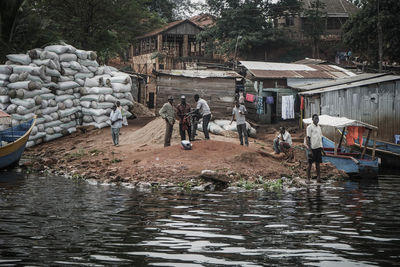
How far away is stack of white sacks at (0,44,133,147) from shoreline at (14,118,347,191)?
208 cm

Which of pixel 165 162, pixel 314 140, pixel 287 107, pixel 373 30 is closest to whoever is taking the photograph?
pixel 314 140

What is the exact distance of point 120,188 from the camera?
38.9 feet

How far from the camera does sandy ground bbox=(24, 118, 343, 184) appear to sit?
510 inches

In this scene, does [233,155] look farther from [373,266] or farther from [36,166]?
[373,266]

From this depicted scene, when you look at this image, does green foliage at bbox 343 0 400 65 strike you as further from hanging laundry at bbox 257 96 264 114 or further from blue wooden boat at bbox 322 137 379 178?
blue wooden boat at bbox 322 137 379 178

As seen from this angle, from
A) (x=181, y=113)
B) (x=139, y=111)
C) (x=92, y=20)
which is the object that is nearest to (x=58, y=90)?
(x=181, y=113)

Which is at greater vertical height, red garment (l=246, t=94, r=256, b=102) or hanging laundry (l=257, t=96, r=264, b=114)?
red garment (l=246, t=94, r=256, b=102)

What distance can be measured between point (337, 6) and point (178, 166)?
3415cm

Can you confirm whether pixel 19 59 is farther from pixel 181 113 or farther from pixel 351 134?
pixel 351 134

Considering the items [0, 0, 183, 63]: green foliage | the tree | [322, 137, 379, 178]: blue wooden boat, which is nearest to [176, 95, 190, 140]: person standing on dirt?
[322, 137, 379, 178]: blue wooden boat

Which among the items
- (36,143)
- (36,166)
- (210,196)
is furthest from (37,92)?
(210,196)

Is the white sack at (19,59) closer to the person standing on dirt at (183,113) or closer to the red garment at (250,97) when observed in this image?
the person standing on dirt at (183,113)

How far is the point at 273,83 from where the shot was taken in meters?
28.4

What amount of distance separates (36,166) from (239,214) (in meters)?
8.73
